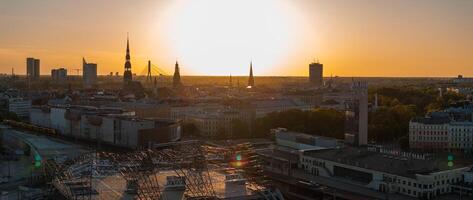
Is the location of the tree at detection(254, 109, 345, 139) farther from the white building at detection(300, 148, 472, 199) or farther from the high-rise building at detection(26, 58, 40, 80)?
the high-rise building at detection(26, 58, 40, 80)

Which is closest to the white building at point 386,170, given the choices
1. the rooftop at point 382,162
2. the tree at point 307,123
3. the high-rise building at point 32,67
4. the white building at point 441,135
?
the rooftop at point 382,162

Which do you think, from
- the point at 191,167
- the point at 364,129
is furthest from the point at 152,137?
the point at 191,167

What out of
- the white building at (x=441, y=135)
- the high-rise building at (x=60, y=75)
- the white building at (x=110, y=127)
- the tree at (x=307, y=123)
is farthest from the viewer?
the high-rise building at (x=60, y=75)

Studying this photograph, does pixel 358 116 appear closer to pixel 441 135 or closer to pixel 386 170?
pixel 441 135

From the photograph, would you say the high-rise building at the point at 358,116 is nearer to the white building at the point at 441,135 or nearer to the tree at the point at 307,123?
the white building at the point at 441,135

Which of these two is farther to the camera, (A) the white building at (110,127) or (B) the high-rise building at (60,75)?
(B) the high-rise building at (60,75)

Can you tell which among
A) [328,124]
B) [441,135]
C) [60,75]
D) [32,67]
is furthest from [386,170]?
[32,67]

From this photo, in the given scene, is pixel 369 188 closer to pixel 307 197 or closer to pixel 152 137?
pixel 307 197

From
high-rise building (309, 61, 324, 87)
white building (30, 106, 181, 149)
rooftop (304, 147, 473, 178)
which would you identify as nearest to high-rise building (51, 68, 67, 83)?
high-rise building (309, 61, 324, 87)
